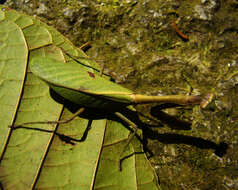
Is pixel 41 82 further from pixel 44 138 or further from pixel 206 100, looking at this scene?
pixel 206 100

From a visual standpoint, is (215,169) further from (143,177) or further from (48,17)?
(48,17)

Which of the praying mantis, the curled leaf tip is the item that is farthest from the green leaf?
the curled leaf tip

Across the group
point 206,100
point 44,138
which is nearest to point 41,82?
point 44,138

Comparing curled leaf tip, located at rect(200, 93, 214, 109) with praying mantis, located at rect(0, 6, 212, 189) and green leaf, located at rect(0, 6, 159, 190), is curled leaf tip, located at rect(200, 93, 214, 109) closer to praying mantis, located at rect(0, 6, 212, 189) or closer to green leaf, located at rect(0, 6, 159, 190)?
praying mantis, located at rect(0, 6, 212, 189)

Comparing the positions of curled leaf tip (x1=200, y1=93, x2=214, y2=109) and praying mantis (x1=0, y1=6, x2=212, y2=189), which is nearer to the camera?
praying mantis (x1=0, y1=6, x2=212, y2=189)

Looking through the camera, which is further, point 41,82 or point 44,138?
point 41,82

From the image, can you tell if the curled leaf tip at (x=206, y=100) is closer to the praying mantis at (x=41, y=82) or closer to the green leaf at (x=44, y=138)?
the praying mantis at (x=41, y=82)

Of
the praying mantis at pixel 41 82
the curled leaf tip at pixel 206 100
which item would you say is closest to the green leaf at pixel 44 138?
the praying mantis at pixel 41 82
